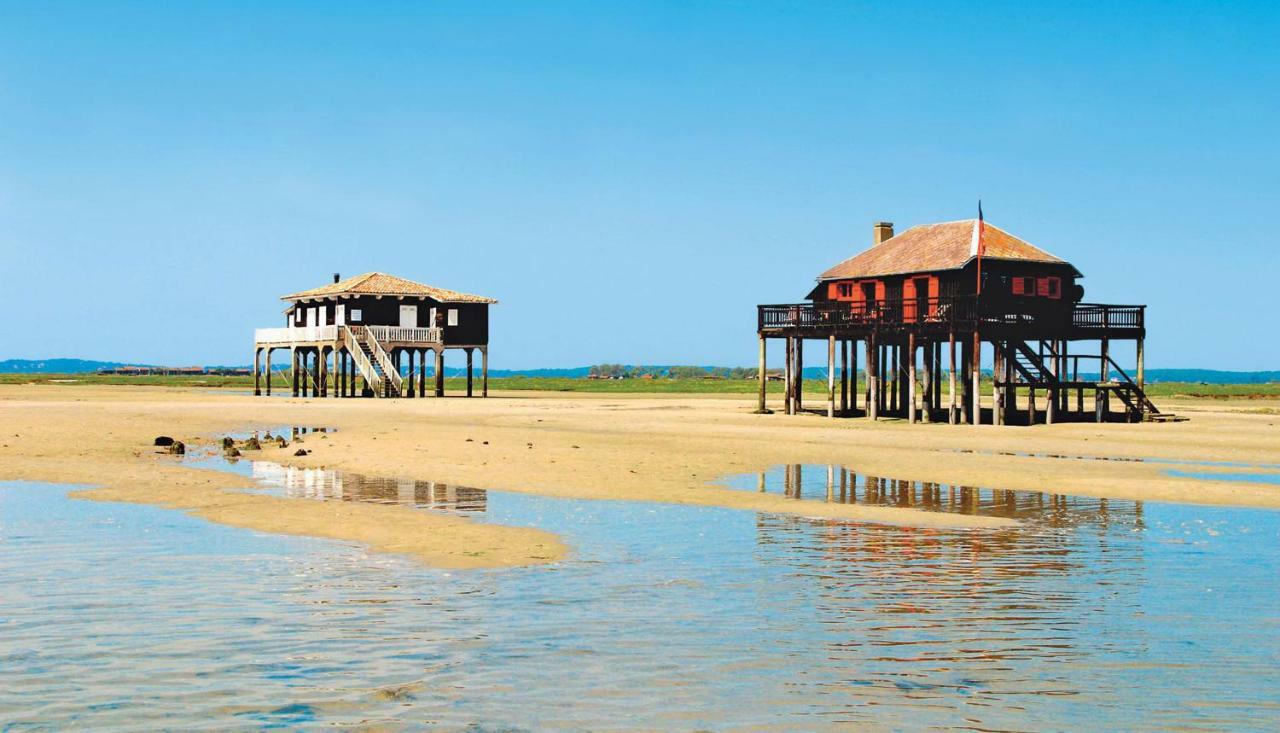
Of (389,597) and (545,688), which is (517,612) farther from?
(545,688)

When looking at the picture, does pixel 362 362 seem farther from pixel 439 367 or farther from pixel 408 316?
pixel 439 367

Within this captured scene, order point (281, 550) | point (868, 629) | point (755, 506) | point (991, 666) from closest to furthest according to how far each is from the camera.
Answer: point (991, 666) < point (868, 629) < point (281, 550) < point (755, 506)

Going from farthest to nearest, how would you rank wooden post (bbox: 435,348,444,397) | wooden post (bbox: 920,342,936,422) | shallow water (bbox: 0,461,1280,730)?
wooden post (bbox: 435,348,444,397), wooden post (bbox: 920,342,936,422), shallow water (bbox: 0,461,1280,730)

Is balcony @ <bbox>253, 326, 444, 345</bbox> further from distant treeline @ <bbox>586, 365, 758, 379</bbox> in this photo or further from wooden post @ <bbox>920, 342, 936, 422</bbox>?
distant treeline @ <bbox>586, 365, 758, 379</bbox>

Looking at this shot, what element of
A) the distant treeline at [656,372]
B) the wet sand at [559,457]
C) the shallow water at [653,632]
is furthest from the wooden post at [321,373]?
the distant treeline at [656,372]

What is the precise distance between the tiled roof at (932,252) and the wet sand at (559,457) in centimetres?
604

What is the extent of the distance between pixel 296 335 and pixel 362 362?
25.5 ft

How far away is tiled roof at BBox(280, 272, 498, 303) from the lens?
6556cm

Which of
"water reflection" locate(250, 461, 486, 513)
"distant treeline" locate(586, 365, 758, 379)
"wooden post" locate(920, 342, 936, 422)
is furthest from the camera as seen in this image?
"distant treeline" locate(586, 365, 758, 379)

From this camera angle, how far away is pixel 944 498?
20.3m

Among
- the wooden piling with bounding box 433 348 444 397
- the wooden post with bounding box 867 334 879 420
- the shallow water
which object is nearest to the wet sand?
the wooden post with bounding box 867 334 879 420

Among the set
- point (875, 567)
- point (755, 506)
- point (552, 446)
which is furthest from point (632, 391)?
point (875, 567)

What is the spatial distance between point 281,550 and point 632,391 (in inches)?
3258

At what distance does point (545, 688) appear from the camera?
319 inches
